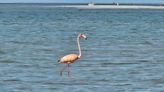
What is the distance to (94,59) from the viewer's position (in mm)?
25922

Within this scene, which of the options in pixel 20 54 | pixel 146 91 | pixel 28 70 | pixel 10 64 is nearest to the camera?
pixel 146 91

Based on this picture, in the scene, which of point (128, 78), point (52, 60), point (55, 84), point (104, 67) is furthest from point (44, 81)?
point (52, 60)

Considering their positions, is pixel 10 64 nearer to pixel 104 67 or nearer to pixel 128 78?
pixel 104 67

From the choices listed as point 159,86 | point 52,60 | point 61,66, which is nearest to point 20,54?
point 52,60

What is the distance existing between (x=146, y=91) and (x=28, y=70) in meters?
4.97

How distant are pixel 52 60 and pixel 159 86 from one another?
6.65m

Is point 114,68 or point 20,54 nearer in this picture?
point 114,68

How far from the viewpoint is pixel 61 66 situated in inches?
926

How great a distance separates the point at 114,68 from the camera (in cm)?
2334

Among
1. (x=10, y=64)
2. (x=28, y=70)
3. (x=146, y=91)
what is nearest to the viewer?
(x=146, y=91)

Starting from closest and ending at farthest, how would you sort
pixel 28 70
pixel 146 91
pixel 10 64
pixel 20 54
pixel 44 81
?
1. pixel 146 91
2. pixel 44 81
3. pixel 28 70
4. pixel 10 64
5. pixel 20 54

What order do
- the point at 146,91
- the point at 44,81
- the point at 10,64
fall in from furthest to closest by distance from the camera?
the point at 10,64 → the point at 44,81 → the point at 146,91

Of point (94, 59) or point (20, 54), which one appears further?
point (20, 54)

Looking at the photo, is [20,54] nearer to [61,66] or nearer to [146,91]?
[61,66]
